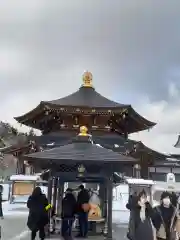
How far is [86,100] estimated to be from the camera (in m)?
17.9

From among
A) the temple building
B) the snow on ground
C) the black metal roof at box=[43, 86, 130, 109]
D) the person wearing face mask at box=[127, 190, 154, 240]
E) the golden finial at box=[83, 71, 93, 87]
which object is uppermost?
the golden finial at box=[83, 71, 93, 87]

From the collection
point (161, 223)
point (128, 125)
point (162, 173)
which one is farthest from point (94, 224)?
point (162, 173)

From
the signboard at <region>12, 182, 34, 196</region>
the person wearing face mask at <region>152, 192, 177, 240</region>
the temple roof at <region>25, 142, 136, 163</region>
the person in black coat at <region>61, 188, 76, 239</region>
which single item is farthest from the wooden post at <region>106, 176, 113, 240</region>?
the signboard at <region>12, 182, 34, 196</region>

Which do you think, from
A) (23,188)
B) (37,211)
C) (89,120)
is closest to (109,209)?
(37,211)

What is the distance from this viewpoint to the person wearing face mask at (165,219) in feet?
26.2

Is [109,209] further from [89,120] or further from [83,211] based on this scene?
[89,120]

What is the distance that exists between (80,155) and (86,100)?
25.1 ft

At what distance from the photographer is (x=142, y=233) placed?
8.93 meters

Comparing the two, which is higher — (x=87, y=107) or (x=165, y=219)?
(x=87, y=107)

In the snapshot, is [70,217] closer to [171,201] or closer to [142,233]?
[142,233]

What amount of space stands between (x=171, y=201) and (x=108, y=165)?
309 cm

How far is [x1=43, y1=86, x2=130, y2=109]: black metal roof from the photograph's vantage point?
1717 centimetres

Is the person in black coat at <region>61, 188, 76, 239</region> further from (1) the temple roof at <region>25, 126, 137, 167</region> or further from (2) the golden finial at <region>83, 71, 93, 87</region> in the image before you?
(2) the golden finial at <region>83, 71, 93, 87</region>

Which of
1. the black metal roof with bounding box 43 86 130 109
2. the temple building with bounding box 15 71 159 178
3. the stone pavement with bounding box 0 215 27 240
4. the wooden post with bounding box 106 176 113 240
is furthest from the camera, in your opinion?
the black metal roof with bounding box 43 86 130 109
